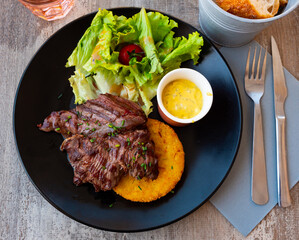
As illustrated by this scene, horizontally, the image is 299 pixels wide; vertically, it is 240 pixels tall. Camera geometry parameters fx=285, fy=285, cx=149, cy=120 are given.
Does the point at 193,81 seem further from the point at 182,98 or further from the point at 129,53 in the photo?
the point at 129,53

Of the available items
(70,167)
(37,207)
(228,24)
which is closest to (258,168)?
(228,24)

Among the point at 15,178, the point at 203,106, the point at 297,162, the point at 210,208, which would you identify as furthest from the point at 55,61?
the point at 297,162

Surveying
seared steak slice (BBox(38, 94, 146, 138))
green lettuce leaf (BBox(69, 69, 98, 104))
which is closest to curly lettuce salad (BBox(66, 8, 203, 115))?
green lettuce leaf (BBox(69, 69, 98, 104))

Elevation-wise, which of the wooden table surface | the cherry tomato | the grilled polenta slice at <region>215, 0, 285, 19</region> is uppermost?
the grilled polenta slice at <region>215, 0, 285, 19</region>

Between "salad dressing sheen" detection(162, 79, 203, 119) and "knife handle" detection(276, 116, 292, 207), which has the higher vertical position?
"salad dressing sheen" detection(162, 79, 203, 119)

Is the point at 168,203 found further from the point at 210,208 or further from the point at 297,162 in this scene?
the point at 297,162

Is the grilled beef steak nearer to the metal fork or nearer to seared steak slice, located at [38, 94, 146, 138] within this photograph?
seared steak slice, located at [38, 94, 146, 138]

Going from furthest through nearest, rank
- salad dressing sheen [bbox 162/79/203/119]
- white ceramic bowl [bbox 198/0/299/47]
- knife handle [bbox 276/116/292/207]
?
knife handle [bbox 276/116/292/207] < salad dressing sheen [bbox 162/79/203/119] < white ceramic bowl [bbox 198/0/299/47]
